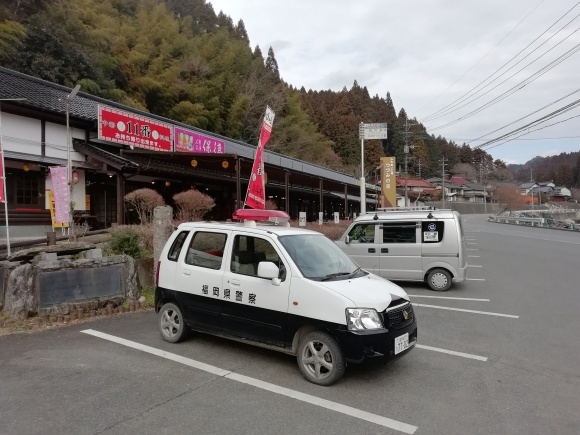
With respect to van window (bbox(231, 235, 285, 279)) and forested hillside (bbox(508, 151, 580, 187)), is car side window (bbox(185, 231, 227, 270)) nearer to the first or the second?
van window (bbox(231, 235, 285, 279))

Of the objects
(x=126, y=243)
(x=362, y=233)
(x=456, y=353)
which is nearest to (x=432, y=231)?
(x=362, y=233)

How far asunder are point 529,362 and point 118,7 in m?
42.8

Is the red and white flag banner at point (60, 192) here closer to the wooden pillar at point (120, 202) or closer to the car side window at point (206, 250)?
Result: the wooden pillar at point (120, 202)

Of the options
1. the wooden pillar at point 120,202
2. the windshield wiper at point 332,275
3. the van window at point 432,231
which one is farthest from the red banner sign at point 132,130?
the windshield wiper at point 332,275

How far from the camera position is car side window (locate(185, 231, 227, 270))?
5219 mm

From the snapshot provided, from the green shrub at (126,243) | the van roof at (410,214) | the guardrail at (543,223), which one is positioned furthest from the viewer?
the guardrail at (543,223)

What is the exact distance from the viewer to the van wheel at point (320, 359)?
164 inches

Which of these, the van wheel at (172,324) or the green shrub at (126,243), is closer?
the van wheel at (172,324)

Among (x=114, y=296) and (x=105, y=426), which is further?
(x=114, y=296)

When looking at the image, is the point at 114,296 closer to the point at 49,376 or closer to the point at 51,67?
the point at 49,376

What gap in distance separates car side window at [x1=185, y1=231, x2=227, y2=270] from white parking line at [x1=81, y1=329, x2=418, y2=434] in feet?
3.86

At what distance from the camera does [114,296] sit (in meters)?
7.36

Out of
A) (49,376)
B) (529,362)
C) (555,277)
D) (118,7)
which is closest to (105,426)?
(49,376)

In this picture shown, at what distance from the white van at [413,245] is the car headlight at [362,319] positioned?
5972mm
